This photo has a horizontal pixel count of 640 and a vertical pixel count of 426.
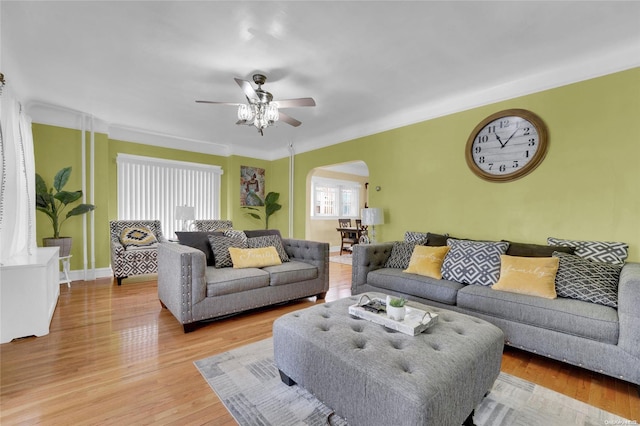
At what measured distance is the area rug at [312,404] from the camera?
58.4 inches

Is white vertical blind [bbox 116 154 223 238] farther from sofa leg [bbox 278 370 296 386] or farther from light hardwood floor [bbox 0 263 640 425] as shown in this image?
sofa leg [bbox 278 370 296 386]

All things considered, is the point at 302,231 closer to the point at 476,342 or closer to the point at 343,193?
the point at 343,193

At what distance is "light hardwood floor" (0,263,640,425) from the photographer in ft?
4.99

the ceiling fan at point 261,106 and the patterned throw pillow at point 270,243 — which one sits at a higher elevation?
the ceiling fan at point 261,106

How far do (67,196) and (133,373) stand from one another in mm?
3384

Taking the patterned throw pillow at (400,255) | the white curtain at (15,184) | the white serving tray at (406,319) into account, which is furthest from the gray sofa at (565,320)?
the white curtain at (15,184)

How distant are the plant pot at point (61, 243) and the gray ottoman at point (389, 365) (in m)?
3.90

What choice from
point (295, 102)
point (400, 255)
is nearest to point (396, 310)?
point (400, 255)

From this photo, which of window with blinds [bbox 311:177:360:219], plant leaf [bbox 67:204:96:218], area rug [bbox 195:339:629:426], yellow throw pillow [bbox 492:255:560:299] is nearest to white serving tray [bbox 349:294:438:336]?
area rug [bbox 195:339:629:426]

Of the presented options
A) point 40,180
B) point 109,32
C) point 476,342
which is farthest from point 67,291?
point 476,342

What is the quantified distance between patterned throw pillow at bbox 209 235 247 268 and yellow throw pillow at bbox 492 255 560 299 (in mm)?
2681

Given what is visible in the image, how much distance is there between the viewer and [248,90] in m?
2.71

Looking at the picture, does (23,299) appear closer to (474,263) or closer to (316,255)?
(316,255)

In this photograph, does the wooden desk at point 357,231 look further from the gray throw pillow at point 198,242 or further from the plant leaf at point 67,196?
the plant leaf at point 67,196
